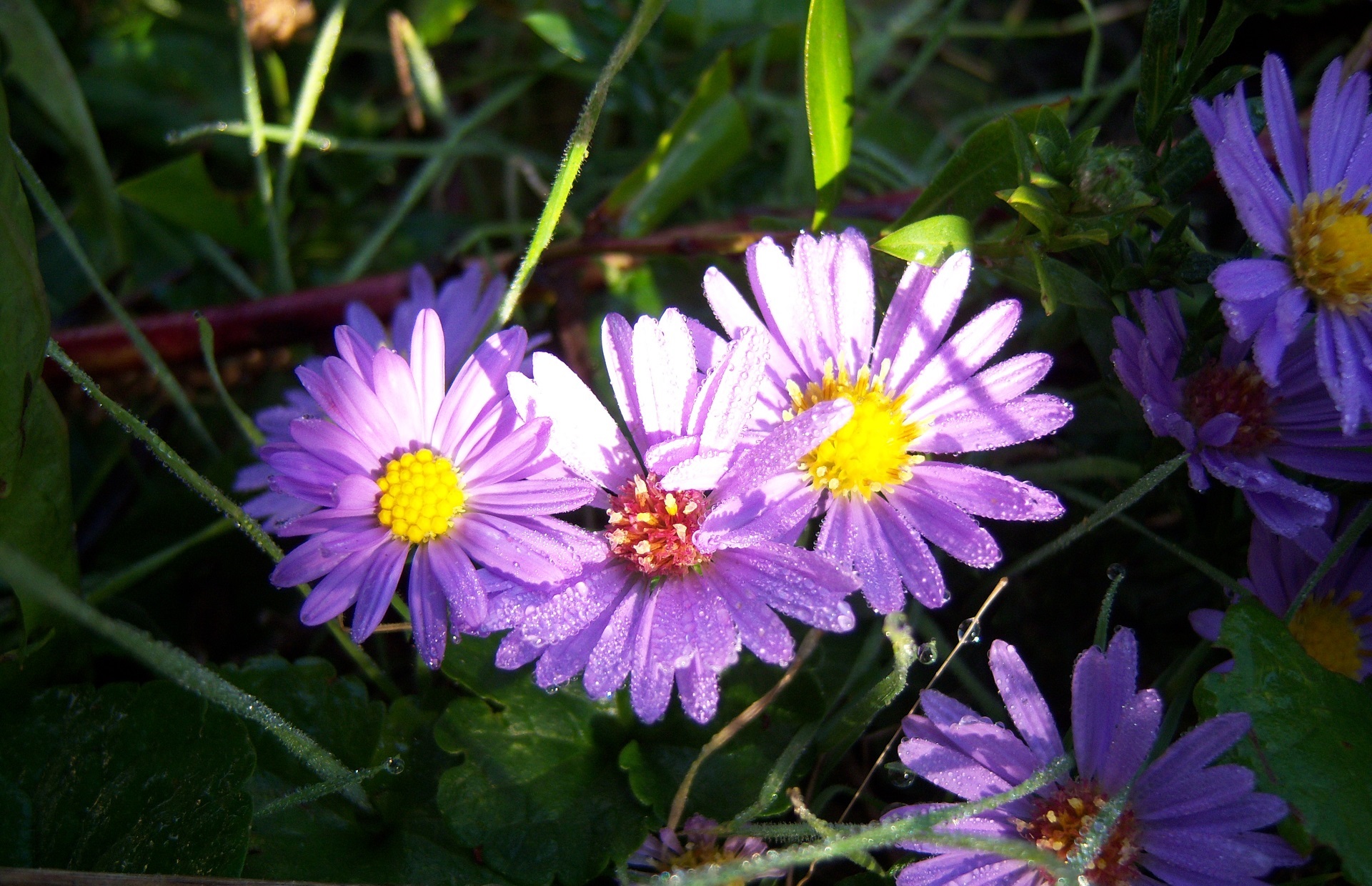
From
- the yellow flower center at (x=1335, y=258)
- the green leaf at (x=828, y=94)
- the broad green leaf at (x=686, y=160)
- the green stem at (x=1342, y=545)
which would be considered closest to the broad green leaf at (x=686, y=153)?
the broad green leaf at (x=686, y=160)

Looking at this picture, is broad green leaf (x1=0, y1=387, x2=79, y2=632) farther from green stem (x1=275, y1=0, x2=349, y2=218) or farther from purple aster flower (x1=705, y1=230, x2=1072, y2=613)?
purple aster flower (x1=705, y1=230, x2=1072, y2=613)

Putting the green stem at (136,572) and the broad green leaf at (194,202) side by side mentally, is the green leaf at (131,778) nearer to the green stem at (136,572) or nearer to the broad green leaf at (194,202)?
the green stem at (136,572)

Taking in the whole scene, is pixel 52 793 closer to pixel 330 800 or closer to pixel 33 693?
pixel 33 693

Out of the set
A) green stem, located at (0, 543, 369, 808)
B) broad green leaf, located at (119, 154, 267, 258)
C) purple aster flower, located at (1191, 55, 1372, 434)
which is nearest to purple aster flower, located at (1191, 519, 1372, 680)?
purple aster flower, located at (1191, 55, 1372, 434)

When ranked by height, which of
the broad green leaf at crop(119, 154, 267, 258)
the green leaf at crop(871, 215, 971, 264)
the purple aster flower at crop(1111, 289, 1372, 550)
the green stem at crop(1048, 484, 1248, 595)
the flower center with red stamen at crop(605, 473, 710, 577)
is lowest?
the flower center with red stamen at crop(605, 473, 710, 577)

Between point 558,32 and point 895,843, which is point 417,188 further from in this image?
point 895,843

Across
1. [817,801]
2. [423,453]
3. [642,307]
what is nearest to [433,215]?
[642,307]
